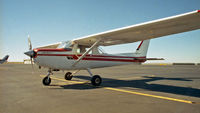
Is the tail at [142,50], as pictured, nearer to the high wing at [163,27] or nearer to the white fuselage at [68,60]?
the white fuselage at [68,60]

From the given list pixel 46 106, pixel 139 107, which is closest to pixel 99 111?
pixel 139 107

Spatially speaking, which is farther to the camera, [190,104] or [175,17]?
[175,17]

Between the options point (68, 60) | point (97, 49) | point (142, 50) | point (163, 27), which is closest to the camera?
point (163, 27)

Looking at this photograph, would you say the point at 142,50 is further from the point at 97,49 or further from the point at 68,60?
the point at 68,60

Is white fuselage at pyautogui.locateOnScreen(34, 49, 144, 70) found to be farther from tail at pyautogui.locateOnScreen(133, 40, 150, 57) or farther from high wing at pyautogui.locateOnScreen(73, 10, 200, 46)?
tail at pyautogui.locateOnScreen(133, 40, 150, 57)

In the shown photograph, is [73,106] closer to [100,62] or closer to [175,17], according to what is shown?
[175,17]

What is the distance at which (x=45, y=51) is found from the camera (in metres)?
6.91

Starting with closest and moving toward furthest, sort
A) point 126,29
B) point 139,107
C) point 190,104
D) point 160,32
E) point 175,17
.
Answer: point 139,107, point 190,104, point 175,17, point 126,29, point 160,32

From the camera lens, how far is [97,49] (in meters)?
8.82

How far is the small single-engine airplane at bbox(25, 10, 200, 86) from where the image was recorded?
5.87 metres

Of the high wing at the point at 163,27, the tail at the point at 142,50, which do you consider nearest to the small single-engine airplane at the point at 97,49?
the high wing at the point at 163,27

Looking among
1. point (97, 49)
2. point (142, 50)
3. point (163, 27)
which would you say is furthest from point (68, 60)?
point (142, 50)

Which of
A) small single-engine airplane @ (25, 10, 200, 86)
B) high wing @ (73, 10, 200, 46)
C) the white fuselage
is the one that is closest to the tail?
small single-engine airplane @ (25, 10, 200, 86)

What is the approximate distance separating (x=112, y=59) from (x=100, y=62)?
898 mm
